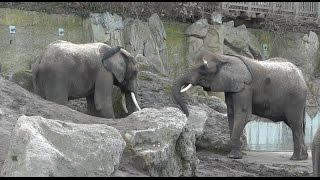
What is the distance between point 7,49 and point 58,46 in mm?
5823

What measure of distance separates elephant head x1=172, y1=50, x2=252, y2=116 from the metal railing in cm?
970

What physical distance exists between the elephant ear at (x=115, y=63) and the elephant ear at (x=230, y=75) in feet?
5.25

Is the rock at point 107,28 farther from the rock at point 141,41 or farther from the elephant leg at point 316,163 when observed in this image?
the elephant leg at point 316,163

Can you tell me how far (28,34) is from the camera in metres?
17.1

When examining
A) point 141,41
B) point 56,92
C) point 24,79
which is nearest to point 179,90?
point 56,92

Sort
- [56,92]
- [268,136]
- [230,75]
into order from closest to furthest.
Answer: [56,92], [230,75], [268,136]

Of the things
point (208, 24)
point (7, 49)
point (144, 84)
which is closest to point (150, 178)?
point (144, 84)

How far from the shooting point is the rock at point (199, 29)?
64.5 ft

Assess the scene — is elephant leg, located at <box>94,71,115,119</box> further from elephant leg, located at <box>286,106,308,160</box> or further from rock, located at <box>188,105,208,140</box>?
elephant leg, located at <box>286,106,308,160</box>

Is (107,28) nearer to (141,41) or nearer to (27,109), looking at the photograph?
(141,41)

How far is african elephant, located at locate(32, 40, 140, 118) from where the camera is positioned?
35.9ft

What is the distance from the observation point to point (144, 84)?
12.2 meters

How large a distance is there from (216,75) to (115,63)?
1781 mm

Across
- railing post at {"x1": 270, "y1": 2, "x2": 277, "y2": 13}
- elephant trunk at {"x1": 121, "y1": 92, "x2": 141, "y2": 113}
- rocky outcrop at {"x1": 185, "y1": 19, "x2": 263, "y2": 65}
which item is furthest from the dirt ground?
railing post at {"x1": 270, "y1": 2, "x2": 277, "y2": 13}
